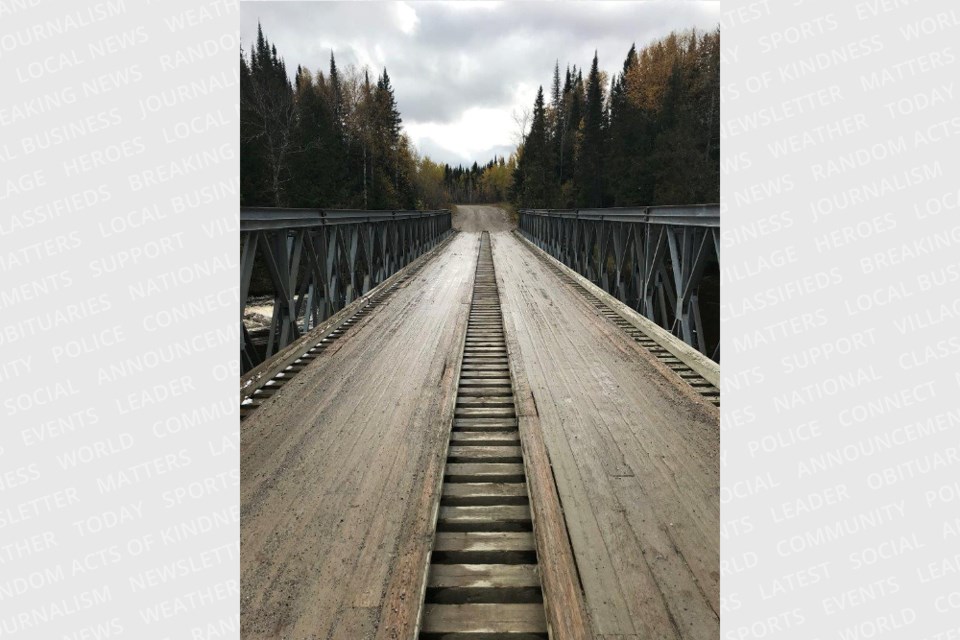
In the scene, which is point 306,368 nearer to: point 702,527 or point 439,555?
point 439,555

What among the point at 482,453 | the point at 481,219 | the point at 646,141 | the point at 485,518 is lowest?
the point at 485,518

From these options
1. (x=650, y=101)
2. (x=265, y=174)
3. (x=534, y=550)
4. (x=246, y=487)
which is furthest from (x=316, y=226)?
(x=650, y=101)

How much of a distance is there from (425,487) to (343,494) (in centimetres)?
44

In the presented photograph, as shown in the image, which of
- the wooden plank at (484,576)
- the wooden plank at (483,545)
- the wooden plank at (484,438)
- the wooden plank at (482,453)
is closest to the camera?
the wooden plank at (484,576)

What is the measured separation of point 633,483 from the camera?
2.61 metres

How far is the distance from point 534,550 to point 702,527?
84cm

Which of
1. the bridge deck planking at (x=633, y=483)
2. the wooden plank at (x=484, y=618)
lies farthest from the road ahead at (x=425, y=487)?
the wooden plank at (x=484, y=618)

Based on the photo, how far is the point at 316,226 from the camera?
6574 mm

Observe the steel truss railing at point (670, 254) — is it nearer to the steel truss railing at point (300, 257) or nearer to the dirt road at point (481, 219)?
the steel truss railing at point (300, 257)

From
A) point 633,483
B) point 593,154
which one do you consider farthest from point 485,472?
point 593,154

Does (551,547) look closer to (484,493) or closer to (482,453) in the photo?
(484,493)

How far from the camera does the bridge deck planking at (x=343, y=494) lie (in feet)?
5.98

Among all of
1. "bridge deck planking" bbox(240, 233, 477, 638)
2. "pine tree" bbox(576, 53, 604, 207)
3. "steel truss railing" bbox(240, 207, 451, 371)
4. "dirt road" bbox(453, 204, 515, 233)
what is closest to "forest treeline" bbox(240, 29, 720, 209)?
"pine tree" bbox(576, 53, 604, 207)

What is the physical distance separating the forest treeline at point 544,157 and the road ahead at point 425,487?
27.0 metres
